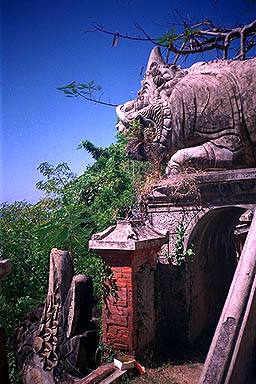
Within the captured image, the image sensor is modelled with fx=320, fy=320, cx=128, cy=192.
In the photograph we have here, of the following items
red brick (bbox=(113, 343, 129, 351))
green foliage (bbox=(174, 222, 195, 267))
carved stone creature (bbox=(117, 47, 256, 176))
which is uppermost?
carved stone creature (bbox=(117, 47, 256, 176))

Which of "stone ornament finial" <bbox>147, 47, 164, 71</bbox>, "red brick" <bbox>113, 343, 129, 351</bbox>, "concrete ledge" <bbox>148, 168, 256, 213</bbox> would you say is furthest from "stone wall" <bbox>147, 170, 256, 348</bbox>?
"stone ornament finial" <bbox>147, 47, 164, 71</bbox>

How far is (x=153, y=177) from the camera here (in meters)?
7.49

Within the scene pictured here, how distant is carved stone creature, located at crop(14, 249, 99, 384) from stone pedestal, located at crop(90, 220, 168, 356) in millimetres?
465

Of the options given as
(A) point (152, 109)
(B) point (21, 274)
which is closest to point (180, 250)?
(A) point (152, 109)

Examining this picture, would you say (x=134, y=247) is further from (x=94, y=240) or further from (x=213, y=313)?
(x=213, y=313)

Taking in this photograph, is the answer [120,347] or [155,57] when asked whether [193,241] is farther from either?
[155,57]

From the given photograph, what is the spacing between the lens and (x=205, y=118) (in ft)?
22.9

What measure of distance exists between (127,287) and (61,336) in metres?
1.34

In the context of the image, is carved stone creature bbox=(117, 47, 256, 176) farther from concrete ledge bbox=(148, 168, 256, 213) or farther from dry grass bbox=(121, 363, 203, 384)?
dry grass bbox=(121, 363, 203, 384)

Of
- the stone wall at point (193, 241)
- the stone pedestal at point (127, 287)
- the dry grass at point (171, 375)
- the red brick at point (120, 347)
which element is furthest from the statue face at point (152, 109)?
the dry grass at point (171, 375)

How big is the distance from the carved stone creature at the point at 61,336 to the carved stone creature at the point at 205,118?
322cm

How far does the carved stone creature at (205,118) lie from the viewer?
677cm

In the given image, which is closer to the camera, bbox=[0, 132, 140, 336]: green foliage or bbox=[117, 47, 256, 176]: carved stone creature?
bbox=[117, 47, 256, 176]: carved stone creature

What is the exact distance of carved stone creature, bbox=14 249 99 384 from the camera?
16.5 feet
